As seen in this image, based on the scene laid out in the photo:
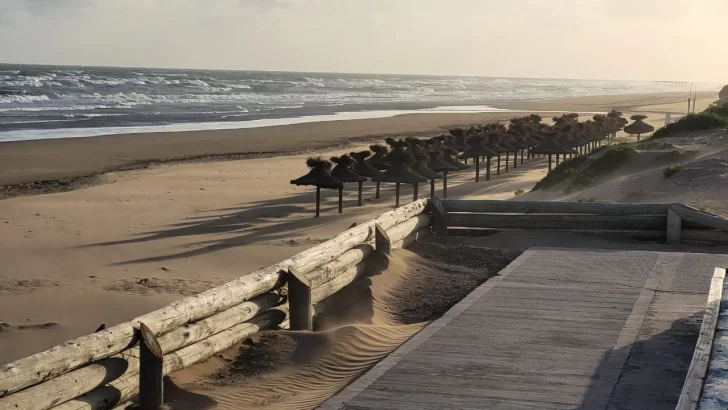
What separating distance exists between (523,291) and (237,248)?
644cm

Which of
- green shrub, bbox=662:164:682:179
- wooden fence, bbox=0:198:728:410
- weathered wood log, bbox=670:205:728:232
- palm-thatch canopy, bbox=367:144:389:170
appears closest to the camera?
wooden fence, bbox=0:198:728:410

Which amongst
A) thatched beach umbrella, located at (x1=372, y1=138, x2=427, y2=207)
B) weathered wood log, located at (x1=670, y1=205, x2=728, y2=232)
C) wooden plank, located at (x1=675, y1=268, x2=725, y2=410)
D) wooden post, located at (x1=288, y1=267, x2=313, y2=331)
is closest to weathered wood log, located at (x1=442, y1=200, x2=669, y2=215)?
weathered wood log, located at (x1=670, y1=205, x2=728, y2=232)

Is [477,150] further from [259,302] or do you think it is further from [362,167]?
[259,302]

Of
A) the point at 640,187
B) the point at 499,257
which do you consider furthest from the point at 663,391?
the point at 640,187

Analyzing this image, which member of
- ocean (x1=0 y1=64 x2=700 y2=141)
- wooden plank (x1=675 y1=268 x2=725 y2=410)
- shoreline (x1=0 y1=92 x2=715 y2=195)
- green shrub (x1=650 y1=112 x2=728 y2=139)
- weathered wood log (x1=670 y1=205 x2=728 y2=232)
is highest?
green shrub (x1=650 y1=112 x2=728 y2=139)

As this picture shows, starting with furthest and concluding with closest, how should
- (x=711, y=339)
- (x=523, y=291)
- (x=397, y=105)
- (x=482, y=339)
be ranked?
1. (x=397, y=105)
2. (x=523, y=291)
3. (x=482, y=339)
4. (x=711, y=339)

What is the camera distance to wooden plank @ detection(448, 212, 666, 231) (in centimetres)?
1234

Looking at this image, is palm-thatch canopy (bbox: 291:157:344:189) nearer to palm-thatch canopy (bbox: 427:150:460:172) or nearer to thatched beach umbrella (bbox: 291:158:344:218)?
thatched beach umbrella (bbox: 291:158:344:218)

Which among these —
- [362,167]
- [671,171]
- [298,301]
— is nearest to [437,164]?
[362,167]

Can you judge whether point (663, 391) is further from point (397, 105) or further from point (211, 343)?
point (397, 105)

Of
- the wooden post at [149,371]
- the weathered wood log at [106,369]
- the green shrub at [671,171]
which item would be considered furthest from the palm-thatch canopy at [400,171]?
the wooden post at [149,371]

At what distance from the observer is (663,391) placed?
5.93 m

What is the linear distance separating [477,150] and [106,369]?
20773 millimetres

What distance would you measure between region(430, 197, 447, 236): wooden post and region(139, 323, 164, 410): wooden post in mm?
6672
